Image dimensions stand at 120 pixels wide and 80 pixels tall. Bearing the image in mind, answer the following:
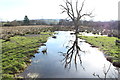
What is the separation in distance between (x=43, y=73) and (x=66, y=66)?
318 centimetres

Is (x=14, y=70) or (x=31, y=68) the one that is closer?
(x=14, y=70)

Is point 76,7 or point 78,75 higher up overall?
point 76,7

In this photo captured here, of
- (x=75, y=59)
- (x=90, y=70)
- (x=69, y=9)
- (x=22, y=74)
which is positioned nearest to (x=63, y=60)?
(x=75, y=59)

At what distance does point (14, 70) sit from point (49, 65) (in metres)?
3.90

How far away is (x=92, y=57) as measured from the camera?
16.8m

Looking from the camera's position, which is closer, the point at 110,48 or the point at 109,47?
the point at 110,48

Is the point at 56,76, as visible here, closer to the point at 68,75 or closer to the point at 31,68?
the point at 68,75

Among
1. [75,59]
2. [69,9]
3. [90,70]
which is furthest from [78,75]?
[69,9]

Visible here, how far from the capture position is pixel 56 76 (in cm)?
1088

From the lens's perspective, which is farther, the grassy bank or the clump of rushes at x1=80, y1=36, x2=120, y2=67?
the grassy bank

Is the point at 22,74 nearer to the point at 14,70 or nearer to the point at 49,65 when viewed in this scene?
the point at 14,70

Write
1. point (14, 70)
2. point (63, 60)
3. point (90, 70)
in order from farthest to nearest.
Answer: point (63, 60), point (90, 70), point (14, 70)

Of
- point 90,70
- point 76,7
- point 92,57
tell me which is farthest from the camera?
point 76,7

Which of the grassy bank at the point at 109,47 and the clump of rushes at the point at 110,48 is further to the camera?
the grassy bank at the point at 109,47
